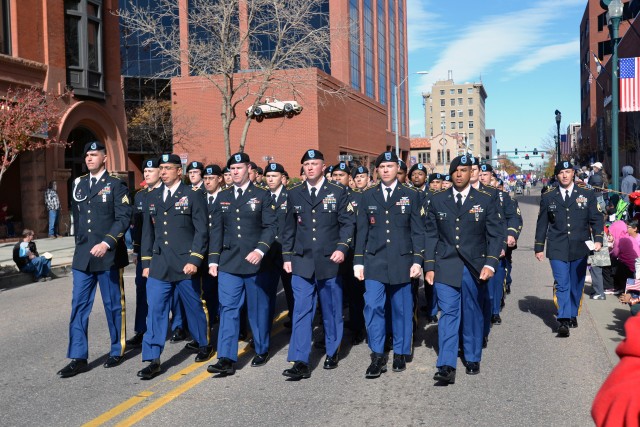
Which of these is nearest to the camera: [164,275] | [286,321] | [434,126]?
[164,275]

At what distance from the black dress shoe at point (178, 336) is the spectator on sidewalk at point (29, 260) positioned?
23.5 ft

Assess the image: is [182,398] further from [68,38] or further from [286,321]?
[68,38]

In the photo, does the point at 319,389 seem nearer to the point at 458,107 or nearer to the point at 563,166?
the point at 563,166

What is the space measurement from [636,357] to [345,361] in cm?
562

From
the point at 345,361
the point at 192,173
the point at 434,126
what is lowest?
the point at 345,361

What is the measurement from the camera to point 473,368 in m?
6.57

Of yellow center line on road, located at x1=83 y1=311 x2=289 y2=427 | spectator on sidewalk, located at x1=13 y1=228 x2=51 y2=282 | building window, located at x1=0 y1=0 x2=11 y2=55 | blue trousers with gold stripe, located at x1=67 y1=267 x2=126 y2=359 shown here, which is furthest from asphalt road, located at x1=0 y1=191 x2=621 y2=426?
building window, located at x1=0 y1=0 x2=11 y2=55

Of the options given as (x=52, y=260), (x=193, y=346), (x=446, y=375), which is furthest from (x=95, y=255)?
(x=52, y=260)

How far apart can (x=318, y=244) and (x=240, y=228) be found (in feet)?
2.79

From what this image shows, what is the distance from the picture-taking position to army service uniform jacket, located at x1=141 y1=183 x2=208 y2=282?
686 cm

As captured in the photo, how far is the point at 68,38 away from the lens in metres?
24.8

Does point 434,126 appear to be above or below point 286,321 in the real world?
above

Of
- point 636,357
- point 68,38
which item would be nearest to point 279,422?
point 636,357

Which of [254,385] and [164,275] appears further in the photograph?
[164,275]
